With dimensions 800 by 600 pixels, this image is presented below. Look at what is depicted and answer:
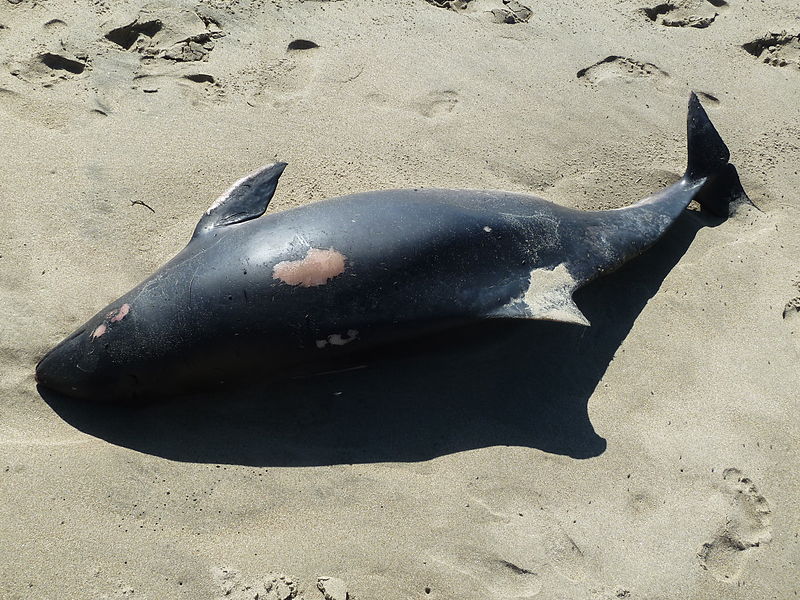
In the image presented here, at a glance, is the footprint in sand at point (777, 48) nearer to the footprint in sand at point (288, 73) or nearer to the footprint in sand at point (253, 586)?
the footprint in sand at point (288, 73)

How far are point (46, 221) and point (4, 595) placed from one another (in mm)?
2400

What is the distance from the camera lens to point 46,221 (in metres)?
5.06

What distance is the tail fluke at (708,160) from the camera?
18.5 feet

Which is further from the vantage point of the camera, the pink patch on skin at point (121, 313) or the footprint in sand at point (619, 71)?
the footprint in sand at point (619, 71)

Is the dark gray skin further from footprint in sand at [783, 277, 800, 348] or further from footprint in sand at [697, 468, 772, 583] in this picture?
footprint in sand at [783, 277, 800, 348]

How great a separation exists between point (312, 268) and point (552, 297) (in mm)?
1401

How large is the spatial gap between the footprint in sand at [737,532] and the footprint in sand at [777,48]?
418 centimetres

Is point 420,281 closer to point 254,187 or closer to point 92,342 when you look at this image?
point 254,187

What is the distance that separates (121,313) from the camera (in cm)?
430

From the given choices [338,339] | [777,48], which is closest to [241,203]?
[338,339]

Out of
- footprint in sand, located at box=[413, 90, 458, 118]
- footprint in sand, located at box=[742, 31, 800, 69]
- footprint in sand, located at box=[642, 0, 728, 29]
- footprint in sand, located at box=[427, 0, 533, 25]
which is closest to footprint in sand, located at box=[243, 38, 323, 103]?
footprint in sand, located at box=[413, 90, 458, 118]

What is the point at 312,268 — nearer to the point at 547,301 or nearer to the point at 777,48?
the point at 547,301

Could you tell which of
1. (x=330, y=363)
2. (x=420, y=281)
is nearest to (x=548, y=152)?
(x=420, y=281)

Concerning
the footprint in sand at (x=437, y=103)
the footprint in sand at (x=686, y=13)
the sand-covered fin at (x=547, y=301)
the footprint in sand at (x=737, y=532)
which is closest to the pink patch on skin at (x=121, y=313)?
the sand-covered fin at (x=547, y=301)
